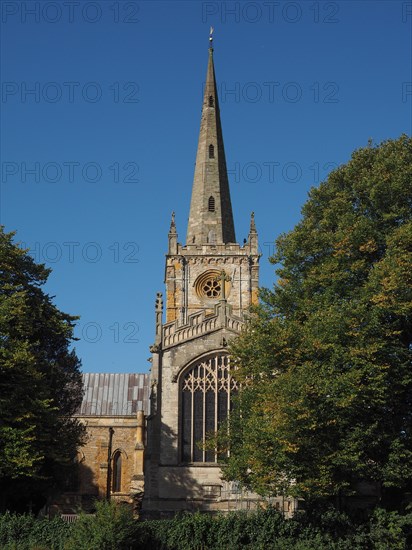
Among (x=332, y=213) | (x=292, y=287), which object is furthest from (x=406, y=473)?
(x=332, y=213)

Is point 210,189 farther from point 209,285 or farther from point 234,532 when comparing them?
point 234,532

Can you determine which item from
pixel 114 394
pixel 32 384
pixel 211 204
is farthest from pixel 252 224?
pixel 32 384

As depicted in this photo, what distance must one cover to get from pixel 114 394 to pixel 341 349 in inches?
1088

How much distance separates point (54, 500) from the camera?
4362cm

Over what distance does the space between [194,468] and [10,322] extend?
44.4ft

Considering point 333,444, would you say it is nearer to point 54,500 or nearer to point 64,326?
point 64,326

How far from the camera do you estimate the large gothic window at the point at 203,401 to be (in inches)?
1484

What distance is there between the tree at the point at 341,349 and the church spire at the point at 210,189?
26.4 m

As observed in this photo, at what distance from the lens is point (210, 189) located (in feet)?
185

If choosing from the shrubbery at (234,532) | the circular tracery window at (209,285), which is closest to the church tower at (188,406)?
the shrubbery at (234,532)

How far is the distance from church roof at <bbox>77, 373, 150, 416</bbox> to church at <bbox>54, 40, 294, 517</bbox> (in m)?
0.07

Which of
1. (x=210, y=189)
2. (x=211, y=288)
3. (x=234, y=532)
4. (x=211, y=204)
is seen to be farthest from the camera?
(x=210, y=189)

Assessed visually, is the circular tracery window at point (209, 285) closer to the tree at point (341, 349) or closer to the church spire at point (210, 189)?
the church spire at point (210, 189)

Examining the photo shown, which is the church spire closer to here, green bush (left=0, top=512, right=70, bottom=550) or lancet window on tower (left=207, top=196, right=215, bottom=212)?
lancet window on tower (left=207, top=196, right=215, bottom=212)
